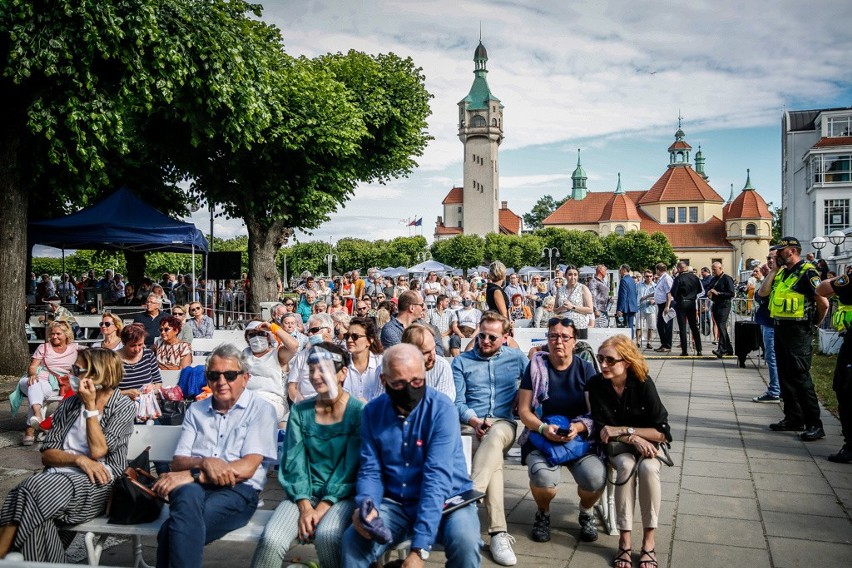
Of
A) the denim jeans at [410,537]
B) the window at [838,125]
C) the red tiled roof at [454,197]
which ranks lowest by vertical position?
the denim jeans at [410,537]

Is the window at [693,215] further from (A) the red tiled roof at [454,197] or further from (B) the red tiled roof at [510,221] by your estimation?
(A) the red tiled roof at [454,197]

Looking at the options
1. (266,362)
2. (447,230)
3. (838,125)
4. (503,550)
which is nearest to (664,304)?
(266,362)

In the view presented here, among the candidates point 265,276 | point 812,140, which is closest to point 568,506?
point 265,276

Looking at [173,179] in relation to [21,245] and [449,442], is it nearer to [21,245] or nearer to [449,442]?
[21,245]

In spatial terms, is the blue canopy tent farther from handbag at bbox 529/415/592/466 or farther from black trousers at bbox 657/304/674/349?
handbag at bbox 529/415/592/466

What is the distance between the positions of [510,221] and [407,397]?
123 metres

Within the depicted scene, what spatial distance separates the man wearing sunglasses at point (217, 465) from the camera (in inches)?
140

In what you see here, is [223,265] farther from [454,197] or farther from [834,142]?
[454,197]

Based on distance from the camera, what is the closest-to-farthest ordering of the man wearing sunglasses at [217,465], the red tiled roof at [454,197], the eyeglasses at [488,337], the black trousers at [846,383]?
the man wearing sunglasses at [217,465]
the eyeglasses at [488,337]
the black trousers at [846,383]
the red tiled roof at [454,197]

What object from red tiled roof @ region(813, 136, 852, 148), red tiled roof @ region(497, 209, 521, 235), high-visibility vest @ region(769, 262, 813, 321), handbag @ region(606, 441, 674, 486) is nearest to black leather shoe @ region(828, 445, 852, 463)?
high-visibility vest @ region(769, 262, 813, 321)

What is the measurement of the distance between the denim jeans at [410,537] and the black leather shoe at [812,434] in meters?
5.11

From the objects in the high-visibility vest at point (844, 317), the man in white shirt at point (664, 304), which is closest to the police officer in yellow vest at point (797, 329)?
the high-visibility vest at point (844, 317)

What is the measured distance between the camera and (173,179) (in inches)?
945

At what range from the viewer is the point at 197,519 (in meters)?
3.59
